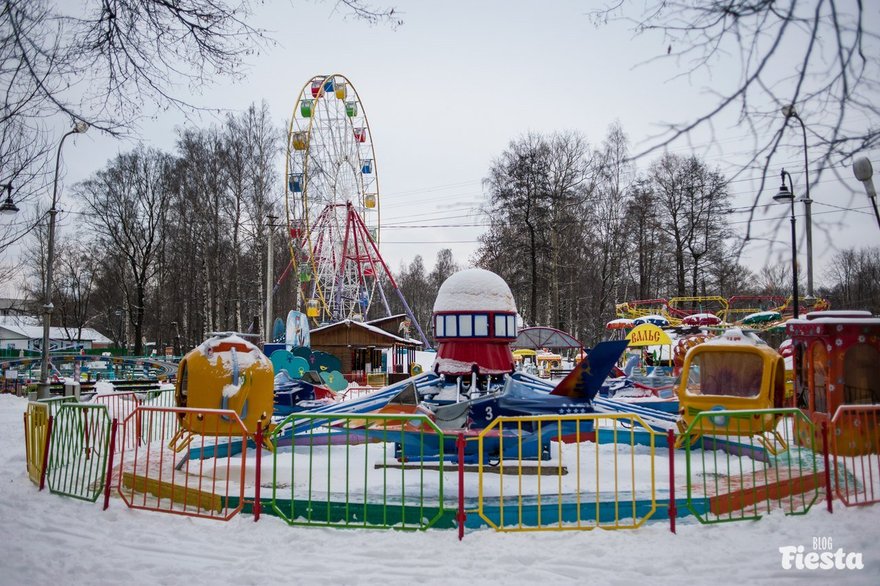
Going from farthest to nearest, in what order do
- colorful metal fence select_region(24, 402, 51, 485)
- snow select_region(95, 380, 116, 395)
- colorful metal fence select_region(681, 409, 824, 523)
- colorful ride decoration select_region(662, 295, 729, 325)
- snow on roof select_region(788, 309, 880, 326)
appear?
colorful ride decoration select_region(662, 295, 729, 325) → snow select_region(95, 380, 116, 395) → snow on roof select_region(788, 309, 880, 326) → colorful metal fence select_region(24, 402, 51, 485) → colorful metal fence select_region(681, 409, 824, 523)

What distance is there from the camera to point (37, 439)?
26.4ft

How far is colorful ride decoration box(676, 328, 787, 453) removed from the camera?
330 inches

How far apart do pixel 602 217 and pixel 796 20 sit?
108ft

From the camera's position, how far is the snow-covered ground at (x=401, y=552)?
15.0 ft

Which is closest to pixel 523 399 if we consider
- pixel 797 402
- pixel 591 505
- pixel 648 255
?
pixel 591 505

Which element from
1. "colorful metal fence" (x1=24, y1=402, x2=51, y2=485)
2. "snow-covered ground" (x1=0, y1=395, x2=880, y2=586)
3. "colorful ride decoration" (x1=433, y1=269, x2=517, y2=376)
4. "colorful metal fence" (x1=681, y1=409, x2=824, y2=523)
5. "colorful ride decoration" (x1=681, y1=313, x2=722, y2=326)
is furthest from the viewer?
"colorful ride decoration" (x1=681, y1=313, x2=722, y2=326)

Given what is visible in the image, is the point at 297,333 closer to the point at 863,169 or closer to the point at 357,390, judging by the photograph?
the point at 357,390

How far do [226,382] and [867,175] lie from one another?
742 cm

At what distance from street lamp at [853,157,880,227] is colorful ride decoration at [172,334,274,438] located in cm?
723

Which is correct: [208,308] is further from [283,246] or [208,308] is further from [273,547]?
[273,547]

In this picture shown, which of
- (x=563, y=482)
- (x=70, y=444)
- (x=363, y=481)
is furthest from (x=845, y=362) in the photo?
(x=70, y=444)

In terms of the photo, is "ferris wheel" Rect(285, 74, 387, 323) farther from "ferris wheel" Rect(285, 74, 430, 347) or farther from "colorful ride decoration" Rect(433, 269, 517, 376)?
"colorful ride decoration" Rect(433, 269, 517, 376)

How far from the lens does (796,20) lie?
106 inches

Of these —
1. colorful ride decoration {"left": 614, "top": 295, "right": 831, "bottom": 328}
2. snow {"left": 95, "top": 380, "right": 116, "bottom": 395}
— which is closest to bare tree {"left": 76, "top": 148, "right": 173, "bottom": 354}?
snow {"left": 95, "top": 380, "right": 116, "bottom": 395}
